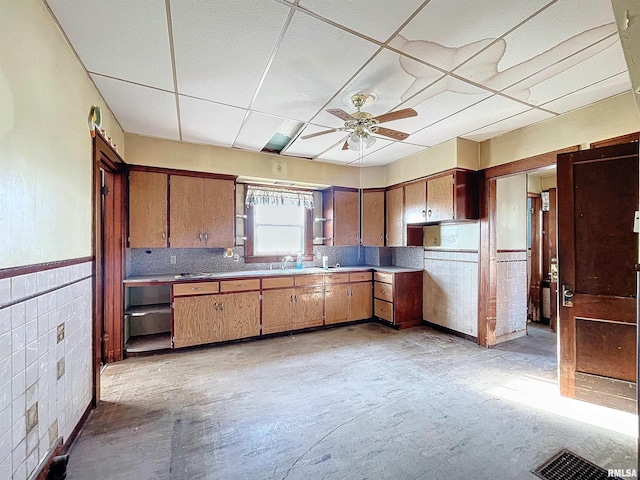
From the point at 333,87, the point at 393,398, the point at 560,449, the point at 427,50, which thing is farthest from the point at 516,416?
the point at 333,87

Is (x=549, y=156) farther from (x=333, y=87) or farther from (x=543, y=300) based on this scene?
(x=543, y=300)

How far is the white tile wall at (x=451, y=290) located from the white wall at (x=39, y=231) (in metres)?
4.21

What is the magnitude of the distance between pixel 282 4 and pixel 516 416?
10.6 ft

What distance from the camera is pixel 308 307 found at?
14.1ft

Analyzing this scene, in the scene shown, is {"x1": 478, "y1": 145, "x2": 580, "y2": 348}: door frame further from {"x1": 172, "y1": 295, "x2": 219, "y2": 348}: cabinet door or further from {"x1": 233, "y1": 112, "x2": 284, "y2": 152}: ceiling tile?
{"x1": 172, "y1": 295, "x2": 219, "y2": 348}: cabinet door

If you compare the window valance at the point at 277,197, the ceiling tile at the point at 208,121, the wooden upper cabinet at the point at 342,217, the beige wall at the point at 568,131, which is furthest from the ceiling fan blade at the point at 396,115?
the window valance at the point at 277,197

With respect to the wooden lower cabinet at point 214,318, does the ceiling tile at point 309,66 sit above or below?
above

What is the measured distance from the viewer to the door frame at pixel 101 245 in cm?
235

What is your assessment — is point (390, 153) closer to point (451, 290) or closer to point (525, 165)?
point (525, 165)

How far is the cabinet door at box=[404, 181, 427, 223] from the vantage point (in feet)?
14.0

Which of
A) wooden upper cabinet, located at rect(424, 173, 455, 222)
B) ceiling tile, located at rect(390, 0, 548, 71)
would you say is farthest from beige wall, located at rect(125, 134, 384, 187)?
ceiling tile, located at rect(390, 0, 548, 71)

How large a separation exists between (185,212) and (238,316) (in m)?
1.54

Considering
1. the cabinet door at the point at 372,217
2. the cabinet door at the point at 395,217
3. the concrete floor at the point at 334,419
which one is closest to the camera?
the concrete floor at the point at 334,419

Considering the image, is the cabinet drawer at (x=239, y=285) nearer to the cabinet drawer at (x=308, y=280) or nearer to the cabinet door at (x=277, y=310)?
the cabinet door at (x=277, y=310)
